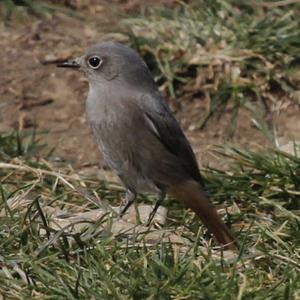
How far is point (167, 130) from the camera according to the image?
6.53 m

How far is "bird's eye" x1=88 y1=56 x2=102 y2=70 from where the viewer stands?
6.63 m

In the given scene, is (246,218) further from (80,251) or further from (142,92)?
(80,251)

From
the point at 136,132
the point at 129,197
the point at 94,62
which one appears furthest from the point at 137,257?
the point at 94,62

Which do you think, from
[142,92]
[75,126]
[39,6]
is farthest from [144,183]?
[39,6]

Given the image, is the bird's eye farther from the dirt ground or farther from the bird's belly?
the dirt ground

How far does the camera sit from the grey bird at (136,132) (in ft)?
20.8

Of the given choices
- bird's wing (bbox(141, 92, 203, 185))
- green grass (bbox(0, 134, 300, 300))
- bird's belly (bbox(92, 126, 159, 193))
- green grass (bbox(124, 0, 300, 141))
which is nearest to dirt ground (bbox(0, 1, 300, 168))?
green grass (bbox(124, 0, 300, 141))

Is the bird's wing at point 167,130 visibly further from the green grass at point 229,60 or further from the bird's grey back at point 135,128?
the green grass at point 229,60

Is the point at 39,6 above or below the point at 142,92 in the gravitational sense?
below

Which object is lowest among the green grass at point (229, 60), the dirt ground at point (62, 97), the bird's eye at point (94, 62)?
the dirt ground at point (62, 97)

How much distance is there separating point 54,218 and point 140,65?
103cm

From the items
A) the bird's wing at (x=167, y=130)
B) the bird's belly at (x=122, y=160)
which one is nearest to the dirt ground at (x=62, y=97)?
the bird's wing at (x=167, y=130)

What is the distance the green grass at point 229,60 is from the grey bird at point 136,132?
1860mm

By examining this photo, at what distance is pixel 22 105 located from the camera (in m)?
8.57
